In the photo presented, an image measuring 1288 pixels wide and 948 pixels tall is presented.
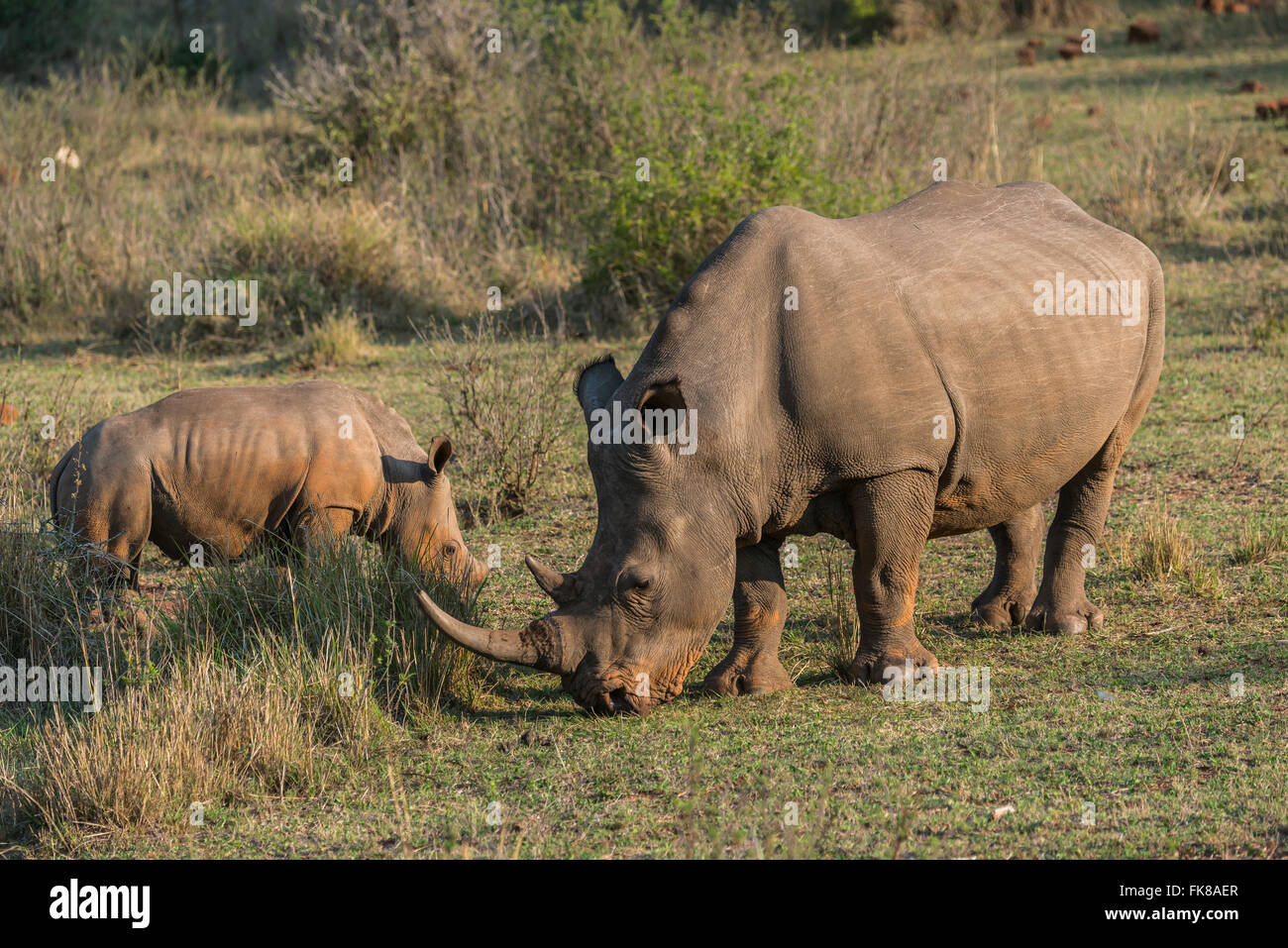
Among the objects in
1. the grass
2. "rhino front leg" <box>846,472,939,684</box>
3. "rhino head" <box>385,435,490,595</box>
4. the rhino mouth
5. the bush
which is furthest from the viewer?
the bush

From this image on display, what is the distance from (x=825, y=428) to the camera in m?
5.58

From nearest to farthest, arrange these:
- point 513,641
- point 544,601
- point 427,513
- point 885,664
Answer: point 513,641
point 885,664
point 427,513
point 544,601

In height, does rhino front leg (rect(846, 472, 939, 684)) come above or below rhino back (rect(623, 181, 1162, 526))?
below

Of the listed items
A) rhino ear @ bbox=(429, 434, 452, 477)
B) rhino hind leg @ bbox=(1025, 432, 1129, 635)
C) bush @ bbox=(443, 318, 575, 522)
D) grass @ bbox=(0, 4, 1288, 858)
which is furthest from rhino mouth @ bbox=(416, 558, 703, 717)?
bush @ bbox=(443, 318, 575, 522)

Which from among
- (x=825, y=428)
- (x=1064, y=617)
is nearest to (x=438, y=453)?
(x=825, y=428)

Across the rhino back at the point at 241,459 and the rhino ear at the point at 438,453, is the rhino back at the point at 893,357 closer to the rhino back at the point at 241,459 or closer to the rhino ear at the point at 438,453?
the rhino ear at the point at 438,453

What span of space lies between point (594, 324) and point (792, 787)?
8.08m

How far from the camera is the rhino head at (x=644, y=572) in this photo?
544 cm

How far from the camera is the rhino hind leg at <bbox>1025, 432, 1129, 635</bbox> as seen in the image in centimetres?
674

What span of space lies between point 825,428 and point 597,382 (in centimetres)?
94

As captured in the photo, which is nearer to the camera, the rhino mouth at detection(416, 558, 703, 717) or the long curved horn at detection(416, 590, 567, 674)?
the long curved horn at detection(416, 590, 567, 674)

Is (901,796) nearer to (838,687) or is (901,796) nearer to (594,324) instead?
(838,687)

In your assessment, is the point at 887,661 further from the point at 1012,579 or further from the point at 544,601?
the point at 544,601

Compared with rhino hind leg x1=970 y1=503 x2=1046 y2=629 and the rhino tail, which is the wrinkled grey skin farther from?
the rhino tail
